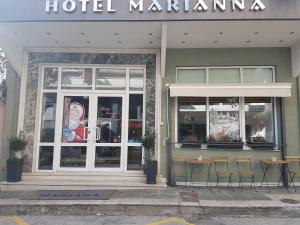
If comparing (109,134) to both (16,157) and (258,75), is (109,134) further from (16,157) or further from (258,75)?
(258,75)

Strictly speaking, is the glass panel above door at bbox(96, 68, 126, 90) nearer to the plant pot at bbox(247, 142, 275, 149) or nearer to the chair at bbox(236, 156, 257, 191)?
the chair at bbox(236, 156, 257, 191)

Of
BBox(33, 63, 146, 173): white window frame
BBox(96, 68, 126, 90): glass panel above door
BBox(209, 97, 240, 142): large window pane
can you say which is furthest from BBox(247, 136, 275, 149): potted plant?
BBox(96, 68, 126, 90): glass panel above door

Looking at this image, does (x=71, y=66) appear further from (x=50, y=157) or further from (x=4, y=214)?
(x=4, y=214)

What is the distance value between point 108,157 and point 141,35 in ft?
11.6

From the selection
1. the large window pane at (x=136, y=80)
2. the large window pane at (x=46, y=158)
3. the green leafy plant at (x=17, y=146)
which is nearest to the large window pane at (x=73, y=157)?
the large window pane at (x=46, y=158)

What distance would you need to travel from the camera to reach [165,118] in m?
8.14

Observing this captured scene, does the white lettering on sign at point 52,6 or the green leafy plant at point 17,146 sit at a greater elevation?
the white lettering on sign at point 52,6

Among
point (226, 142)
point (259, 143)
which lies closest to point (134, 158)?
point (226, 142)

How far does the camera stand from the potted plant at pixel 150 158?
750 cm

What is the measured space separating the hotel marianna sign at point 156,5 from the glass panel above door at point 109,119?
2.64 meters

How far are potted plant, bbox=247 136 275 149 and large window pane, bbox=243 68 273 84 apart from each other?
1.64 m

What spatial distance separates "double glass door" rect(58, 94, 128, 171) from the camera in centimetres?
818

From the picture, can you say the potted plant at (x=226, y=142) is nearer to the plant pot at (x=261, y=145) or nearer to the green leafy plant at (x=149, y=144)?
the plant pot at (x=261, y=145)

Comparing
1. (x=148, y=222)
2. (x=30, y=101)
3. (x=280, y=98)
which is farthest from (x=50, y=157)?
(x=280, y=98)
